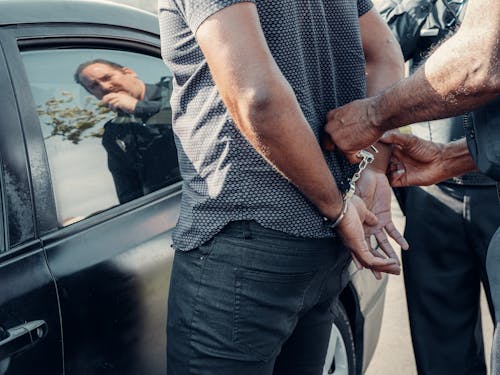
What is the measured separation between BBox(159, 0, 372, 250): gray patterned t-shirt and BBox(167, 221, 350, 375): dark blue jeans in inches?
1.4

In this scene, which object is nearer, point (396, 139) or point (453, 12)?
point (396, 139)

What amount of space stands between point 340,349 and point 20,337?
4.16ft

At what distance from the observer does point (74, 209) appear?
1785mm

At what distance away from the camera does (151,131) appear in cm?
204

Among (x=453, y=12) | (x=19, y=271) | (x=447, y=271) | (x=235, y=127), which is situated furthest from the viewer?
(x=447, y=271)

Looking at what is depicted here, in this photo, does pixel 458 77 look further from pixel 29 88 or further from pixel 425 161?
pixel 29 88

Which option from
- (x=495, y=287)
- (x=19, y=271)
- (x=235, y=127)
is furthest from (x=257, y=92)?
(x=19, y=271)

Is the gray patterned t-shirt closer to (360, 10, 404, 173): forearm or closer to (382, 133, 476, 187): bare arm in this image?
(360, 10, 404, 173): forearm

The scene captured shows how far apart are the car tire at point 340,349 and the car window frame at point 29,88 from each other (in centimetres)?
80

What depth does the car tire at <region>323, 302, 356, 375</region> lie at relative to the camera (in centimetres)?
235

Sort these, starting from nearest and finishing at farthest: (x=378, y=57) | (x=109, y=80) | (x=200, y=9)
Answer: (x=200, y=9) < (x=378, y=57) < (x=109, y=80)

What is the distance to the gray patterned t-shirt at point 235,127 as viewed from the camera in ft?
4.72

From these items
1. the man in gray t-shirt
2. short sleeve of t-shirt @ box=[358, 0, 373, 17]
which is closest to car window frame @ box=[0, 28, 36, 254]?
the man in gray t-shirt

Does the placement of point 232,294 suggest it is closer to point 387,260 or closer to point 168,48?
point 387,260
